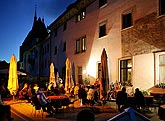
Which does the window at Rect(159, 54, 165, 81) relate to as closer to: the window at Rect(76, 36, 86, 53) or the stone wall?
the stone wall

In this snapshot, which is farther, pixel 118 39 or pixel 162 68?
pixel 118 39

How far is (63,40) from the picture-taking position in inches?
1107

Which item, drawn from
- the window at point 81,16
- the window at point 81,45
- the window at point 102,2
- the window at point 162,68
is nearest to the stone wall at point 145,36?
the window at point 162,68

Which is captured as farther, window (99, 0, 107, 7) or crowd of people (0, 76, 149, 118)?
window (99, 0, 107, 7)

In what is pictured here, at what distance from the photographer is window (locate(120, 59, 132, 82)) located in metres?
16.4

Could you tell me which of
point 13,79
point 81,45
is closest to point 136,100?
point 13,79

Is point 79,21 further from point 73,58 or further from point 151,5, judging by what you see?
point 151,5

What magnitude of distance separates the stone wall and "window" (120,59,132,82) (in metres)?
0.51

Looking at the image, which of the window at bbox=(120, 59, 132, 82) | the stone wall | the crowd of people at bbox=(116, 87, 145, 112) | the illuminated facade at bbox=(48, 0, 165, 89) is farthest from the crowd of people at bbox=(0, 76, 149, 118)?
the stone wall

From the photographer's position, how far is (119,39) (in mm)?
17500

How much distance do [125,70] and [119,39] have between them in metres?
2.16

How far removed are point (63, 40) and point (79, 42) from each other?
13.8 ft

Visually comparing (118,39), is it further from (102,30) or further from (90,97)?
(90,97)

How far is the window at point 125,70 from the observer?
16431 millimetres
